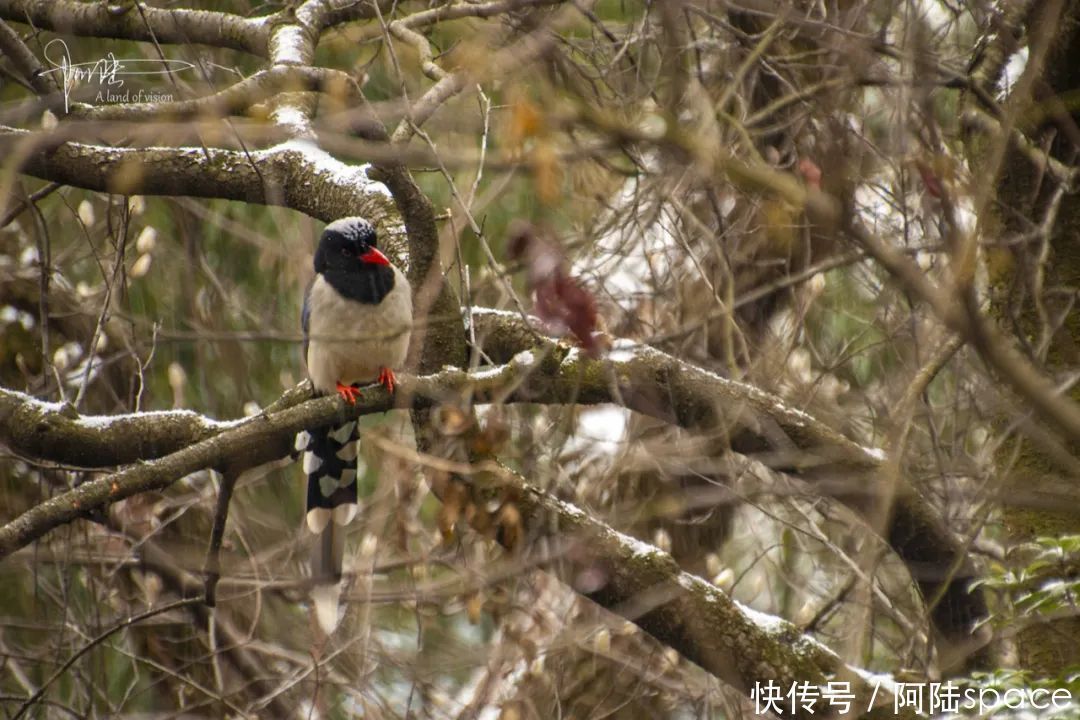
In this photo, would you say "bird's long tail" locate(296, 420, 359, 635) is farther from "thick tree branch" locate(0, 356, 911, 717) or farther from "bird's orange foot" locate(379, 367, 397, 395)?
"thick tree branch" locate(0, 356, 911, 717)

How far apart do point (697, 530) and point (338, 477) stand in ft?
7.88

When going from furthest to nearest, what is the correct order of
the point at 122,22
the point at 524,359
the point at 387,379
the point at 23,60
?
the point at 122,22
the point at 387,379
the point at 23,60
the point at 524,359

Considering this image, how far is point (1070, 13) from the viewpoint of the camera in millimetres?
4484

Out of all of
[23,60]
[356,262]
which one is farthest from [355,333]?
[23,60]

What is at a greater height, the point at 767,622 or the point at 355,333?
the point at 355,333

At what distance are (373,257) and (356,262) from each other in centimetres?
15

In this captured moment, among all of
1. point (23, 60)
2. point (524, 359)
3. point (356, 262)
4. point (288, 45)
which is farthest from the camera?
point (288, 45)

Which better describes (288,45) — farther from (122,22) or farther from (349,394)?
(349,394)

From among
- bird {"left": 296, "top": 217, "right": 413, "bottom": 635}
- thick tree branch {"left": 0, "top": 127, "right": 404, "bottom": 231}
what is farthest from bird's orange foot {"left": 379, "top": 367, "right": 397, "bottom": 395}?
thick tree branch {"left": 0, "top": 127, "right": 404, "bottom": 231}

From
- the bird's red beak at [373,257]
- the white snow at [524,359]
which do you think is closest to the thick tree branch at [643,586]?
the white snow at [524,359]

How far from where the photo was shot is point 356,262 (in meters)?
4.78

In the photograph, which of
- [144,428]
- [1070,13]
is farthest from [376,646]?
[1070,13]

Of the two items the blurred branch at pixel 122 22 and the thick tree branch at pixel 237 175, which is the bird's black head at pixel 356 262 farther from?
the blurred branch at pixel 122 22

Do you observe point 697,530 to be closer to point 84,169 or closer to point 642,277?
point 642,277
